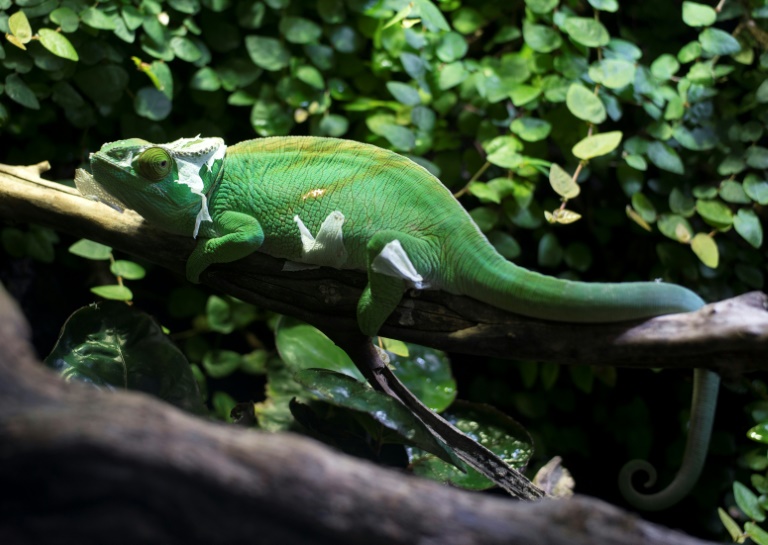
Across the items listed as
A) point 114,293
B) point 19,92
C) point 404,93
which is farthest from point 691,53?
point 19,92

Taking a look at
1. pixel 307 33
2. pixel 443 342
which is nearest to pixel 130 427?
pixel 443 342

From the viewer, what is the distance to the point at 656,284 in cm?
138

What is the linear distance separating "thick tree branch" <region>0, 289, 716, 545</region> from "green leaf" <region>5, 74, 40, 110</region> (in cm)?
153

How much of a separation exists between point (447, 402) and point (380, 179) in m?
0.76

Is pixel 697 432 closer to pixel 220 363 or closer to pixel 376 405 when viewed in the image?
pixel 376 405

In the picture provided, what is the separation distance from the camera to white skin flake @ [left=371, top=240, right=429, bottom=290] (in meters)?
1.50

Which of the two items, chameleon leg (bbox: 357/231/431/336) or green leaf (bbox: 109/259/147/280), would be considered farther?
green leaf (bbox: 109/259/147/280)

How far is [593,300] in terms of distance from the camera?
4.50 ft

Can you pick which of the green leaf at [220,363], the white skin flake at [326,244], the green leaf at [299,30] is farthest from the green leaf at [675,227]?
the green leaf at [220,363]

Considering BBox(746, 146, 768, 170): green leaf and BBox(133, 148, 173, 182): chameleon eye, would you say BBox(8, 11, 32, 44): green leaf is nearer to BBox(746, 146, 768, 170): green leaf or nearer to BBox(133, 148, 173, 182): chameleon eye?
BBox(133, 148, 173, 182): chameleon eye

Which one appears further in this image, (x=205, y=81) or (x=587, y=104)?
(x=205, y=81)

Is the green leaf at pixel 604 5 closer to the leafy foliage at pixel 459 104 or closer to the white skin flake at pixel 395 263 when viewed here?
the leafy foliage at pixel 459 104

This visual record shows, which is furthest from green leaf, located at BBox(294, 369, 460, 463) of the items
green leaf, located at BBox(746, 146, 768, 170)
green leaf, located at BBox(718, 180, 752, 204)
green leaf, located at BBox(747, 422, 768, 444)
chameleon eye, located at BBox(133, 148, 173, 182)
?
green leaf, located at BBox(746, 146, 768, 170)

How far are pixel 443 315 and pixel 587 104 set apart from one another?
1.05 meters
